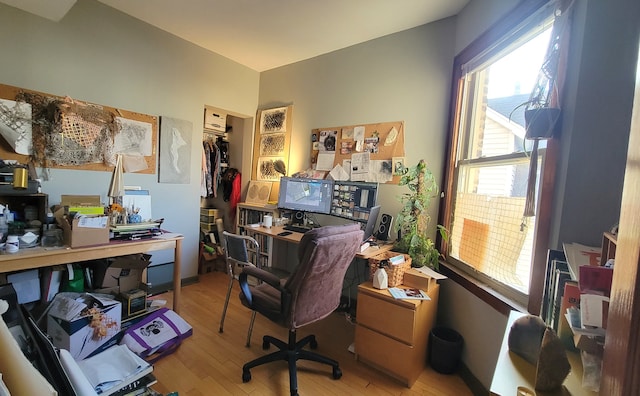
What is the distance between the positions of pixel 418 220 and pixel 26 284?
2836 millimetres

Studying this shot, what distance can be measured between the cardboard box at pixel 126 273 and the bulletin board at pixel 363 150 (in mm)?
1896

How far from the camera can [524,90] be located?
5.02 feet

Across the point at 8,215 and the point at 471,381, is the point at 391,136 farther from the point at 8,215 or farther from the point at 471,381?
the point at 8,215

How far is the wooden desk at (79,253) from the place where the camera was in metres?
1.53

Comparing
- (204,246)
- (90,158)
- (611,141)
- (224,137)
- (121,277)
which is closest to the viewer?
(611,141)

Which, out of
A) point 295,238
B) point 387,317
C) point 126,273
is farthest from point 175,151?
point 387,317

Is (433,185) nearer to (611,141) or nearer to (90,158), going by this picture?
(611,141)

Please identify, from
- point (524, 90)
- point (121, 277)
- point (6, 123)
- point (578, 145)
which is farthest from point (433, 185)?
point (6, 123)

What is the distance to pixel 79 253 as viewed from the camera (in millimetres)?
1738

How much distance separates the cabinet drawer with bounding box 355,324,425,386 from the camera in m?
1.69

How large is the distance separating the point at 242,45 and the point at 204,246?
2.48m

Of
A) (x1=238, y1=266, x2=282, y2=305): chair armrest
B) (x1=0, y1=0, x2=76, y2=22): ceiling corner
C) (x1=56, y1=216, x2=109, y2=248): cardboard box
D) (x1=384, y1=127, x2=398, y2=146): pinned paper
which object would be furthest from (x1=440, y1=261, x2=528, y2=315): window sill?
(x1=0, y1=0, x2=76, y2=22): ceiling corner

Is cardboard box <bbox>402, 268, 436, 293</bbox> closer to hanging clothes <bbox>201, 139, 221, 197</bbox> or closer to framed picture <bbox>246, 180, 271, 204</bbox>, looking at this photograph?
framed picture <bbox>246, 180, 271, 204</bbox>

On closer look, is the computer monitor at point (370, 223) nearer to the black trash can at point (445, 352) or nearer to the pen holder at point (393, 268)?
the pen holder at point (393, 268)
